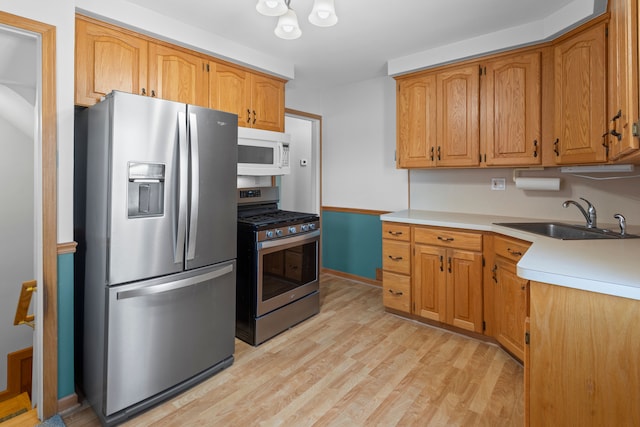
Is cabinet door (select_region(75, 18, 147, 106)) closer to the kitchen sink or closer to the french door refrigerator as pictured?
the french door refrigerator

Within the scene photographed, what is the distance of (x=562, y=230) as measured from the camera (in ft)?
8.26

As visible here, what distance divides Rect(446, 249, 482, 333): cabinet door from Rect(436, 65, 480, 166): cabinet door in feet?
2.79

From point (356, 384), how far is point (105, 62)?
8.62 feet

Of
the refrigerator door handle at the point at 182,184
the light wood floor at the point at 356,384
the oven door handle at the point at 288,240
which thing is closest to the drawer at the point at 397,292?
the light wood floor at the point at 356,384

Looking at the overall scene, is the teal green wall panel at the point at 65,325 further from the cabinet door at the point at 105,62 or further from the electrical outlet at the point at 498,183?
the electrical outlet at the point at 498,183

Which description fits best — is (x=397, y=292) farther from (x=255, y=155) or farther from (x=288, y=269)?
(x=255, y=155)

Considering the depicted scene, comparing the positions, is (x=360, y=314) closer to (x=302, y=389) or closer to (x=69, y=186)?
(x=302, y=389)

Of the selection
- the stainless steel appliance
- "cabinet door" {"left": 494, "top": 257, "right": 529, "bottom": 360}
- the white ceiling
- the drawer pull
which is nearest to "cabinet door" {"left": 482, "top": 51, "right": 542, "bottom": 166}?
the white ceiling

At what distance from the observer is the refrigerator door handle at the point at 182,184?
1931mm

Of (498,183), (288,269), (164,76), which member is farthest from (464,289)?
(164,76)

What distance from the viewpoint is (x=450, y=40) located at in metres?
2.86

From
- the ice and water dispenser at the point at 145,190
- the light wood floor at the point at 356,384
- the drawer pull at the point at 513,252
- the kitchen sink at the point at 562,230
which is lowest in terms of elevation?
the light wood floor at the point at 356,384

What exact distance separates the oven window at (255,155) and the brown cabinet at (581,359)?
2280mm

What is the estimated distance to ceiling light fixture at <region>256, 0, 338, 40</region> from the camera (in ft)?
5.63
